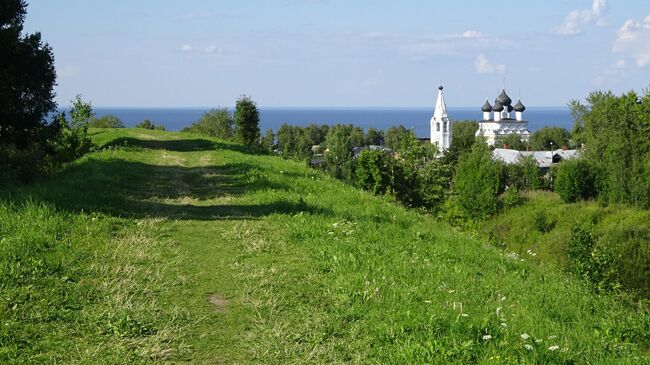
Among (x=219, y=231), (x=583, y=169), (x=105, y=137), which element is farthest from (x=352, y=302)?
(x=583, y=169)

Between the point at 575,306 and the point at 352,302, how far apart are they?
2.91m

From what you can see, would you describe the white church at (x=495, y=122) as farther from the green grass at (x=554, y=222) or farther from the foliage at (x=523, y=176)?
the green grass at (x=554, y=222)

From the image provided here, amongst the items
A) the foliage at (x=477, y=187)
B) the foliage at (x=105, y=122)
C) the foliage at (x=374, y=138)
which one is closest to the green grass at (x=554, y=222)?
the foliage at (x=477, y=187)

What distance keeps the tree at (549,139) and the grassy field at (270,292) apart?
4308 inches

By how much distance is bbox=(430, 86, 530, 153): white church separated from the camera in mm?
105625

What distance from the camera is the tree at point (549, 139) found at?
112938 mm

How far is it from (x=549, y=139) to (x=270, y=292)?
117 m

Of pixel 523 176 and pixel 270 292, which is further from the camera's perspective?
pixel 523 176

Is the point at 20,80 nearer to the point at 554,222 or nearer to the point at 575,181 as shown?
the point at 554,222

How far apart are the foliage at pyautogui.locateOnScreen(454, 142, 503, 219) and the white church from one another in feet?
162

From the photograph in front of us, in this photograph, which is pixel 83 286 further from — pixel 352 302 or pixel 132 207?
pixel 132 207

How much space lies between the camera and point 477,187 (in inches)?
2127

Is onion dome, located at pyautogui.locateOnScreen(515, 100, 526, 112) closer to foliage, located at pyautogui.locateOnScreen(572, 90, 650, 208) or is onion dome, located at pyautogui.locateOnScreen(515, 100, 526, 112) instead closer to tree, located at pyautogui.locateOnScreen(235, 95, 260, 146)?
foliage, located at pyautogui.locateOnScreen(572, 90, 650, 208)

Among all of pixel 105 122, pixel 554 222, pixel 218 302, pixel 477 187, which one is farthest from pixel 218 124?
pixel 218 302
